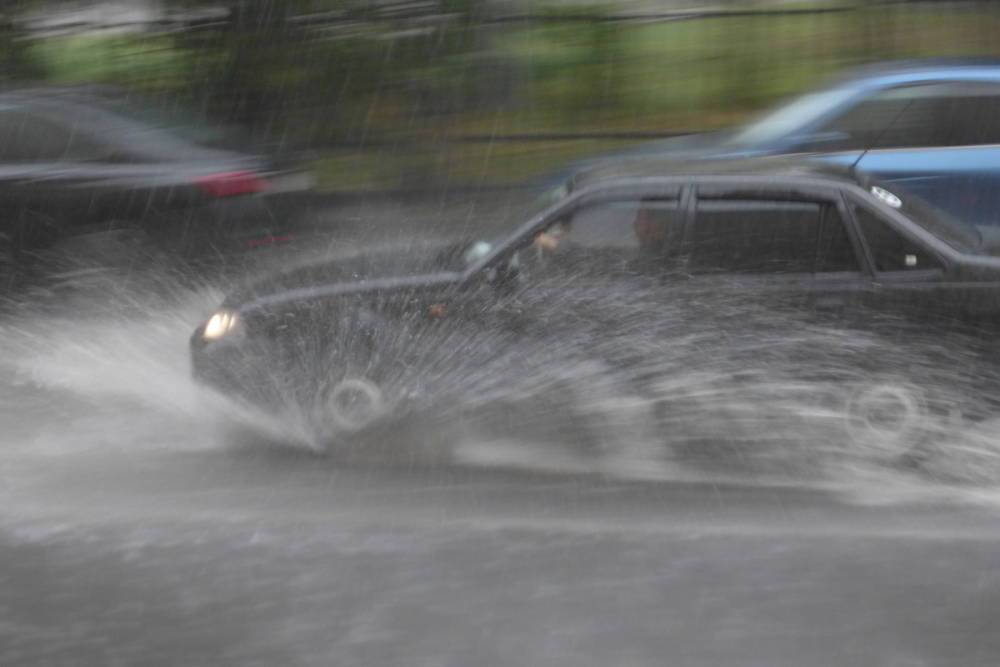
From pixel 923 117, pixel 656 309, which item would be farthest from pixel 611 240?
pixel 923 117

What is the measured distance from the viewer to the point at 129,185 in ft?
25.7

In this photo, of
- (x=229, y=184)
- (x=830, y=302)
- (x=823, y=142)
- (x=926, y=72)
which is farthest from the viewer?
(x=926, y=72)

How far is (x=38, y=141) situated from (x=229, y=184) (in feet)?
4.53

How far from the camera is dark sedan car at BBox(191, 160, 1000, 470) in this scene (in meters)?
5.15

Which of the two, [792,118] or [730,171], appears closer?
[730,171]

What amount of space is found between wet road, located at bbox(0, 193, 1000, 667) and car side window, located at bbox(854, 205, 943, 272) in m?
0.87

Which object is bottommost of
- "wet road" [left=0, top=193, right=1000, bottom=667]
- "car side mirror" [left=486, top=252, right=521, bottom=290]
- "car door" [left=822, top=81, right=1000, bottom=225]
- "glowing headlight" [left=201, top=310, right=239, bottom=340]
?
"wet road" [left=0, top=193, right=1000, bottom=667]

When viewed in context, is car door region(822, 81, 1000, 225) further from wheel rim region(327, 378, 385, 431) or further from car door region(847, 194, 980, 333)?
wheel rim region(327, 378, 385, 431)

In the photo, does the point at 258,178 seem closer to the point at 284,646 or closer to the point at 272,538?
the point at 272,538

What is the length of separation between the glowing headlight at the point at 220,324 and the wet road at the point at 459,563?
313 millimetres

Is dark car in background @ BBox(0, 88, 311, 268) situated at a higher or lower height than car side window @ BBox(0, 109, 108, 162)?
lower

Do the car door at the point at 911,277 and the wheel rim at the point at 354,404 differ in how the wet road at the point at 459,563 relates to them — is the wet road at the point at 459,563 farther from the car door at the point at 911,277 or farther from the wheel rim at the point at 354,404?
the car door at the point at 911,277

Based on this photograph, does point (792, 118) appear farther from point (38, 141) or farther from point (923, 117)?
point (38, 141)

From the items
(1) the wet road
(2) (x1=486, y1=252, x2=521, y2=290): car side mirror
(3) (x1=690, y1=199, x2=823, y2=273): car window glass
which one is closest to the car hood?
(2) (x1=486, y1=252, x2=521, y2=290): car side mirror
